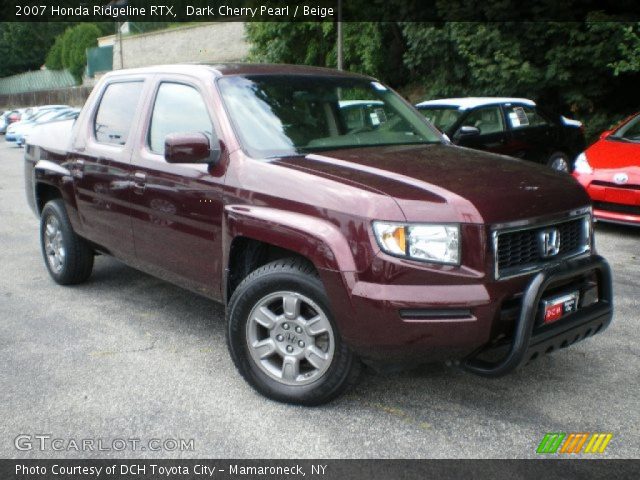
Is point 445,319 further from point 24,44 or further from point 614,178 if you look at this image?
point 24,44

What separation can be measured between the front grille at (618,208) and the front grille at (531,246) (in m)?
4.28

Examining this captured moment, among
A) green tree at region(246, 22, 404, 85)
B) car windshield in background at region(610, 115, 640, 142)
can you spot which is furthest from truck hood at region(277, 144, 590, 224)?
green tree at region(246, 22, 404, 85)

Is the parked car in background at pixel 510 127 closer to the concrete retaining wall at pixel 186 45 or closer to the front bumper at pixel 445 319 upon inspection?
the front bumper at pixel 445 319

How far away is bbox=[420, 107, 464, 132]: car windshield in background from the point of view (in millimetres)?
10156

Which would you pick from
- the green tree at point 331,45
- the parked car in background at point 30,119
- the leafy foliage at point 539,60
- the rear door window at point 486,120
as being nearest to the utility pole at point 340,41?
the green tree at point 331,45

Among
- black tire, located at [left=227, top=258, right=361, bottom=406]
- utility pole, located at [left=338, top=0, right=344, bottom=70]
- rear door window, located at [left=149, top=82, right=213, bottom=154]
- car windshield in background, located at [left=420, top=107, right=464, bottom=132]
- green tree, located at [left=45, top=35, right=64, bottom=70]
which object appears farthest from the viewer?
green tree, located at [left=45, top=35, right=64, bottom=70]

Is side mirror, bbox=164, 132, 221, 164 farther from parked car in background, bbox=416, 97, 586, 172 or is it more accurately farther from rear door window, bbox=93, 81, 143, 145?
parked car in background, bbox=416, 97, 586, 172

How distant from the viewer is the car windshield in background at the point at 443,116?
33.3 feet

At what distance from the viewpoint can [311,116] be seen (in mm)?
4297

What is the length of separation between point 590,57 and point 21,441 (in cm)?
1312

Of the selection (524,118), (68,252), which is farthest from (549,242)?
(524,118)

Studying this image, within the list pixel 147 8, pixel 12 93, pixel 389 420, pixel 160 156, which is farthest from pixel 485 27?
pixel 12 93

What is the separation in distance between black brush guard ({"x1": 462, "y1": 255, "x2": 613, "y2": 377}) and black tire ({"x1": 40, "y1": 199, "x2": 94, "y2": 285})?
3.62 m

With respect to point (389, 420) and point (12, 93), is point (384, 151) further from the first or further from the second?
point (12, 93)
